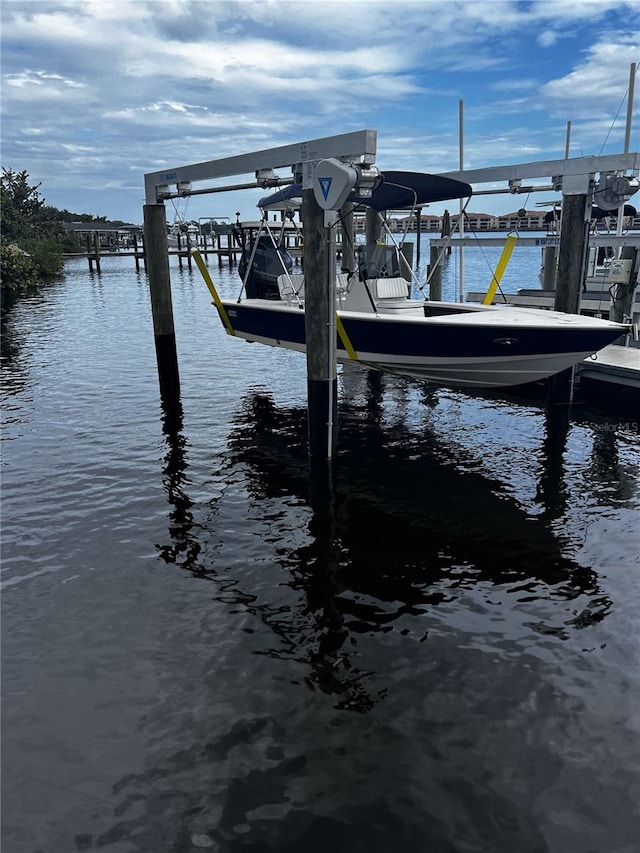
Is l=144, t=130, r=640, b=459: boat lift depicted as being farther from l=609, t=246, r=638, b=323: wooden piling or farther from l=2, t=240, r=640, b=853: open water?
l=609, t=246, r=638, b=323: wooden piling

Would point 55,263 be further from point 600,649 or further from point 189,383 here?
point 600,649

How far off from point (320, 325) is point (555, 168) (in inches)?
235

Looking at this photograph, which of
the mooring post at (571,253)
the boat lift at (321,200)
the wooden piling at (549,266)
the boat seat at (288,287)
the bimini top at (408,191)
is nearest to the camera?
the boat lift at (321,200)

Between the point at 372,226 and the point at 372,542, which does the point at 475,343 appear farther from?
the point at 372,226

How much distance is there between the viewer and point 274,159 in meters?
9.73

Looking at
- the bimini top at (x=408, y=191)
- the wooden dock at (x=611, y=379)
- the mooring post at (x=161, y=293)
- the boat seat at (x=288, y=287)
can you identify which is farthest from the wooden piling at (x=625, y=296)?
the mooring post at (x=161, y=293)

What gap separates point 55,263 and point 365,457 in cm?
5037

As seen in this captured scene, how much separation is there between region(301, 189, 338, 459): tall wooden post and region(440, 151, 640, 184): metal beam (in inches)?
213

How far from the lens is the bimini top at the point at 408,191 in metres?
11.6

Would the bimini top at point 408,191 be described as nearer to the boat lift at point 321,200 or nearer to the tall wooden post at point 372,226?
the tall wooden post at point 372,226

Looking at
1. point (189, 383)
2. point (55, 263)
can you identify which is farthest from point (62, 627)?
point (55, 263)

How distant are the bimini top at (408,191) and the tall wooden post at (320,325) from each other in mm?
2965

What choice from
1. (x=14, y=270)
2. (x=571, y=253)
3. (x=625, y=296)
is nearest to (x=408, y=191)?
(x=571, y=253)

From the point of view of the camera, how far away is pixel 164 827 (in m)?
3.76
